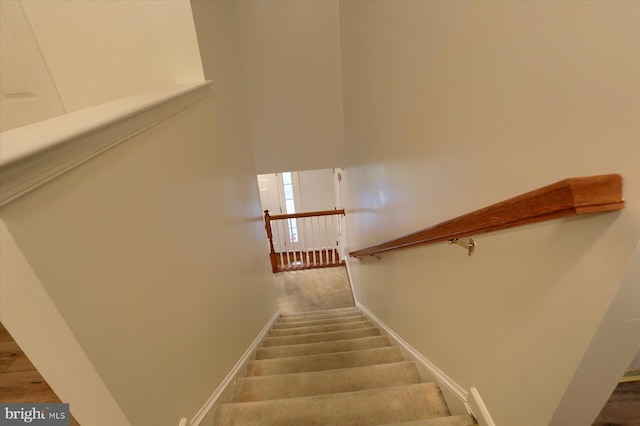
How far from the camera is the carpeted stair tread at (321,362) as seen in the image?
1.64 meters

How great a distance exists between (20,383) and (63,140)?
127cm

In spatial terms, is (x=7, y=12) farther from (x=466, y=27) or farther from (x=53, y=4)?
(x=466, y=27)

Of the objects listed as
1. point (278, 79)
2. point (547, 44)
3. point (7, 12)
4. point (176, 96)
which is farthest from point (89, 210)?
point (278, 79)

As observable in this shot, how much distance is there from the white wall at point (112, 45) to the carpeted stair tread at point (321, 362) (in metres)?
1.71

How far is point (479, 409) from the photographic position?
3.17ft

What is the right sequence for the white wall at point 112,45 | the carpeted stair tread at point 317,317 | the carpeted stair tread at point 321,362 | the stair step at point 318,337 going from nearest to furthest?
the white wall at point 112,45
the carpeted stair tread at point 321,362
the stair step at point 318,337
the carpeted stair tread at point 317,317

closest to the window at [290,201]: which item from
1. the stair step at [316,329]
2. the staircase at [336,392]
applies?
the stair step at [316,329]

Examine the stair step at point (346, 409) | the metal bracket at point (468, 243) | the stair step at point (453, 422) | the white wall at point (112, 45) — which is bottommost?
the stair step at point (346, 409)

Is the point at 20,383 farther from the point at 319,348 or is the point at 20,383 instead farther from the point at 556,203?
the point at 556,203

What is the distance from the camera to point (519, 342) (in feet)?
2.50

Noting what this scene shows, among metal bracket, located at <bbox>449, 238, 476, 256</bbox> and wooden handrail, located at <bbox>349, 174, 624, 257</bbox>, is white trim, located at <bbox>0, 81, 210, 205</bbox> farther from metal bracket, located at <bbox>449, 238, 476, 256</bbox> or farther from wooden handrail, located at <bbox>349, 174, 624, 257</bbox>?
metal bracket, located at <bbox>449, 238, 476, 256</bbox>

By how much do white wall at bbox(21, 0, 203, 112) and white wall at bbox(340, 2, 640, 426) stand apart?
1073mm

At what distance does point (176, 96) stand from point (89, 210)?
0.58 meters

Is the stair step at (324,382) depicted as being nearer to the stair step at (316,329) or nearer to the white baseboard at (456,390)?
the white baseboard at (456,390)
